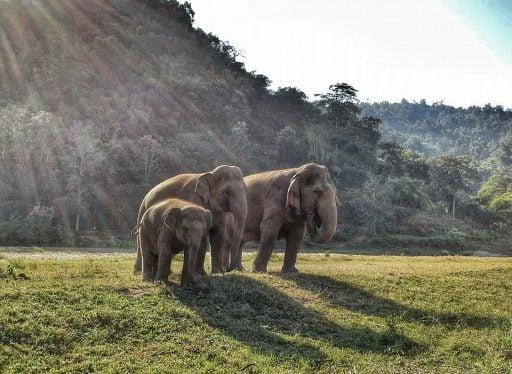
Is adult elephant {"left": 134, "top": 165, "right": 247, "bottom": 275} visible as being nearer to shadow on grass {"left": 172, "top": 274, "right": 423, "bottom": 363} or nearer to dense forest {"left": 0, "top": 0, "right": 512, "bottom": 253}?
shadow on grass {"left": 172, "top": 274, "right": 423, "bottom": 363}

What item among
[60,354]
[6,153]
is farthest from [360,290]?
[6,153]

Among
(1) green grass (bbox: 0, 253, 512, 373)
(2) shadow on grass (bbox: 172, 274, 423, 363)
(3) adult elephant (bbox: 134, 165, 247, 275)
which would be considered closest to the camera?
(1) green grass (bbox: 0, 253, 512, 373)

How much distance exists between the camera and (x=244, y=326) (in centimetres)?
1101

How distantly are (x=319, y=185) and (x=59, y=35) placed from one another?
95.7 meters

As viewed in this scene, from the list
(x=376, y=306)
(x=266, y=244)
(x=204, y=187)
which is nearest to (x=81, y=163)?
(x=266, y=244)

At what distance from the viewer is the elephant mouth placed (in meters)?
17.0

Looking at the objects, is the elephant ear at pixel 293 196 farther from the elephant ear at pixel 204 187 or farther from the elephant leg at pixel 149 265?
the elephant leg at pixel 149 265

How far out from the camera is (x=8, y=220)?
51.1 metres

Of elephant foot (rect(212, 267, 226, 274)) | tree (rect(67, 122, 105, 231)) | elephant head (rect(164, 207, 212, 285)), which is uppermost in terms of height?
tree (rect(67, 122, 105, 231))

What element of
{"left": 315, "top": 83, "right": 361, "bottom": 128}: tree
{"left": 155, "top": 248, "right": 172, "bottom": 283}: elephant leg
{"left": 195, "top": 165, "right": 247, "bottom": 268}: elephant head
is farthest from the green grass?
{"left": 315, "top": 83, "right": 361, "bottom": 128}: tree

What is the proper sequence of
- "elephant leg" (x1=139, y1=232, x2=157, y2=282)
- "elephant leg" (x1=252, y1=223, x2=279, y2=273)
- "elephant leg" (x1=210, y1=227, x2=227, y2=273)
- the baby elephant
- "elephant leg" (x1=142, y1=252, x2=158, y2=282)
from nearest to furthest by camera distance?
1. the baby elephant
2. "elephant leg" (x1=142, y1=252, x2=158, y2=282)
3. "elephant leg" (x1=139, y1=232, x2=157, y2=282)
4. "elephant leg" (x1=210, y1=227, x2=227, y2=273)
5. "elephant leg" (x1=252, y1=223, x2=279, y2=273)

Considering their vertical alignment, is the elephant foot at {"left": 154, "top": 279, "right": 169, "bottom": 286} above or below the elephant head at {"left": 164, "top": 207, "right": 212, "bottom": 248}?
below

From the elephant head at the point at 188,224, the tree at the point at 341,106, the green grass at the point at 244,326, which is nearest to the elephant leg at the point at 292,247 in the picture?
the green grass at the point at 244,326

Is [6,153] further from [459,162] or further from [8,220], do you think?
[459,162]
